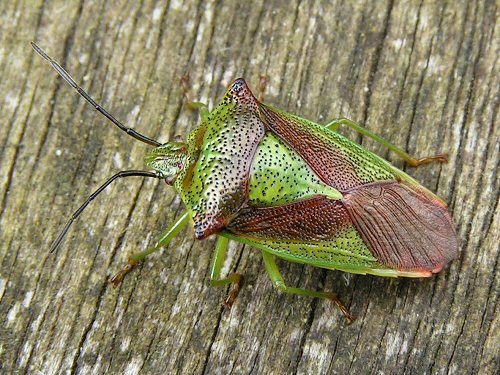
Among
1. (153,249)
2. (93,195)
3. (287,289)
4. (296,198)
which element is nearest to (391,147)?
(296,198)

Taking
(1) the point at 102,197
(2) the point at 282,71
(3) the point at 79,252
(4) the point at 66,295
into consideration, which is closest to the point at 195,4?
(2) the point at 282,71

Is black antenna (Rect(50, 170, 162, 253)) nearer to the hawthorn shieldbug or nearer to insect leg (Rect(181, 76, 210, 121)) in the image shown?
the hawthorn shieldbug

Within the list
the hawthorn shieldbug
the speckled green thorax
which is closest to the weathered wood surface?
the hawthorn shieldbug

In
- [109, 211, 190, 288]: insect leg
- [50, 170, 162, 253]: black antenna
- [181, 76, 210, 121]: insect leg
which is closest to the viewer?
[50, 170, 162, 253]: black antenna

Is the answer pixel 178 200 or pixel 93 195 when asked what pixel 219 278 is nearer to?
pixel 178 200

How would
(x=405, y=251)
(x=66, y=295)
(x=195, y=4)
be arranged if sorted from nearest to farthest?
(x=405, y=251), (x=66, y=295), (x=195, y=4)

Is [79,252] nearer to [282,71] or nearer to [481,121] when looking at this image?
[282,71]

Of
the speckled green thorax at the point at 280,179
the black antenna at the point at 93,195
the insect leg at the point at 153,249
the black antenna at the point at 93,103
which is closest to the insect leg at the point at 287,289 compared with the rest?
the speckled green thorax at the point at 280,179
